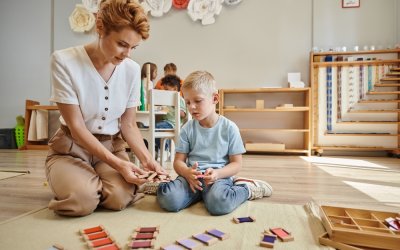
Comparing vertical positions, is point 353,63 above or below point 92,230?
above

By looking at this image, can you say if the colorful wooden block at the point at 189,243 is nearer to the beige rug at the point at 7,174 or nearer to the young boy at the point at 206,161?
the young boy at the point at 206,161

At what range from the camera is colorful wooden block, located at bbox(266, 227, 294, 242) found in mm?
882

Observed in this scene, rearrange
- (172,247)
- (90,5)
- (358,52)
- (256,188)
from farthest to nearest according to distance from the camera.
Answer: (90,5) < (358,52) < (256,188) < (172,247)

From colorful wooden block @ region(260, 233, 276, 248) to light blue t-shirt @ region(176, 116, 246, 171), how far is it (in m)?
0.45

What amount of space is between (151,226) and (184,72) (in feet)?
10.5

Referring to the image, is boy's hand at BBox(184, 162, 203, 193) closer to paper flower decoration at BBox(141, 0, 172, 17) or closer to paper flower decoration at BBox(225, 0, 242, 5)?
paper flower decoration at BBox(225, 0, 242, 5)

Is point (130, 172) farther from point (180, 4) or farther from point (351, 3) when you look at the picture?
point (351, 3)

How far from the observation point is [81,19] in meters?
4.28

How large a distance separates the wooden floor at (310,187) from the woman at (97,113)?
0.92 feet

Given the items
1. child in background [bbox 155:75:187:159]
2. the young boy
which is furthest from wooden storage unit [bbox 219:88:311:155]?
the young boy

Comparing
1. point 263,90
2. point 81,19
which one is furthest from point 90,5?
point 263,90

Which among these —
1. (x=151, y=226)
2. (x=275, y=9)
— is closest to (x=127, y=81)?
(x=151, y=226)

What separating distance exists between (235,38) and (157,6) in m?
1.23

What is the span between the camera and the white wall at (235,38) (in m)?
3.53
